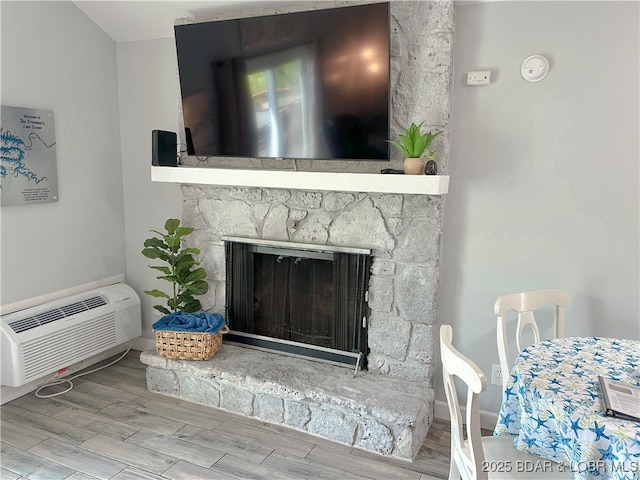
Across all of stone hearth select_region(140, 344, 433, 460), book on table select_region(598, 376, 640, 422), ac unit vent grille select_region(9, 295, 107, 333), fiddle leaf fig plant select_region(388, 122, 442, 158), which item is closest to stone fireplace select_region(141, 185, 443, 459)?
stone hearth select_region(140, 344, 433, 460)

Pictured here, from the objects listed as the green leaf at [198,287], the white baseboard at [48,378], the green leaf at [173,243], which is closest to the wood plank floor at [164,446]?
the white baseboard at [48,378]

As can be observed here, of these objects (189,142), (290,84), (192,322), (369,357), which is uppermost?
(290,84)

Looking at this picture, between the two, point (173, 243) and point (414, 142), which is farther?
point (173, 243)

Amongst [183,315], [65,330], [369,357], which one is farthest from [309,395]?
[65,330]

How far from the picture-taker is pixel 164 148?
9.73ft

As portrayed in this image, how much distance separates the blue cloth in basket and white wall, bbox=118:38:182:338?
1.87ft

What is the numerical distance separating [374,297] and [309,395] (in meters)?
0.62

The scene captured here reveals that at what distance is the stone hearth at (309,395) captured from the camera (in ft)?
7.81

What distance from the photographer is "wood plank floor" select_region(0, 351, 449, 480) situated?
2.24 meters

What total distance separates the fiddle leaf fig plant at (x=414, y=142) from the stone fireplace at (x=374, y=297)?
17 cm

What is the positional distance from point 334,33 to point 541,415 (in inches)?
75.3

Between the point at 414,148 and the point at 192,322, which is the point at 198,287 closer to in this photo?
the point at 192,322

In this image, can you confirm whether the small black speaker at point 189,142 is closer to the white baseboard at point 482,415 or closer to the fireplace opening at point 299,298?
the fireplace opening at point 299,298

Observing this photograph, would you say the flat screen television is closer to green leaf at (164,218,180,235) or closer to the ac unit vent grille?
green leaf at (164,218,180,235)
